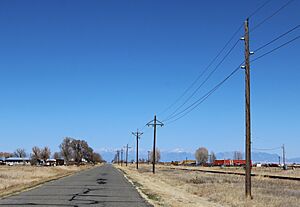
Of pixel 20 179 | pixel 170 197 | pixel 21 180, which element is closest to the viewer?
pixel 170 197

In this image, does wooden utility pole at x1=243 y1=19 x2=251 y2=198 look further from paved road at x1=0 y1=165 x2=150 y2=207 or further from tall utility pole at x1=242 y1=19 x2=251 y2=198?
paved road at x1=0 y1=165 x2=150 y2=207

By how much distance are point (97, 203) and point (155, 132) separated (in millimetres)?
48397

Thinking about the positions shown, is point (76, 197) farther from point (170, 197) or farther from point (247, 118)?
point (247, 118)

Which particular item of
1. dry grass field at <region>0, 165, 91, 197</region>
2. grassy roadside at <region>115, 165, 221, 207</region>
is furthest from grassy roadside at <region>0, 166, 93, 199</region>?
grassy roadside at <region>115, 165, 221, 207</region>

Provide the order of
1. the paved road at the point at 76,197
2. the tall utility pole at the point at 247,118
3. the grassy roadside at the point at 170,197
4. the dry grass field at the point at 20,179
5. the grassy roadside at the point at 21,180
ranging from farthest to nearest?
the dry grass field at the point at 20,179 → the grassy roadside at the point at 21,180 → the tall utility pole at the point at 247,118 → the grassy roadside at the point at 170,197 → the paved road at the point at 76,197

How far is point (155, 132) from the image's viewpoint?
66688 mm

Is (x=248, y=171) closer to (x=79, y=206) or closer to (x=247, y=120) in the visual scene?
(x=247, y=120)

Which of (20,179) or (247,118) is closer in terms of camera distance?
(247,118)

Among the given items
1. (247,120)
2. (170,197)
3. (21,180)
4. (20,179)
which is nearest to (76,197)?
(170,197)

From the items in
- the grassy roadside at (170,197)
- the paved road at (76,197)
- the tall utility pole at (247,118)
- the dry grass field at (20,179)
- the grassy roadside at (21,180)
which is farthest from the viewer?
the dry grass field at (20,179)

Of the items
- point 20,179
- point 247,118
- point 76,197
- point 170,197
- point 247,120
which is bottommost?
point 20,179

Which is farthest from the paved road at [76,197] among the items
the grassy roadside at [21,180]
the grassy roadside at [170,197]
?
the grassy roadside at [21,180]

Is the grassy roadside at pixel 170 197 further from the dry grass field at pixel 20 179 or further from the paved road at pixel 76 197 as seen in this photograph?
the dry grass field at pixel 20 179

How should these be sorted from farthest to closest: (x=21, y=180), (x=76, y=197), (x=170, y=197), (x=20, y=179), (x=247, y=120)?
(x=20, y=179)
(x=21, y=180)
(x=170, y=197)
(x=247, y=120)
(x=76, y=197)
